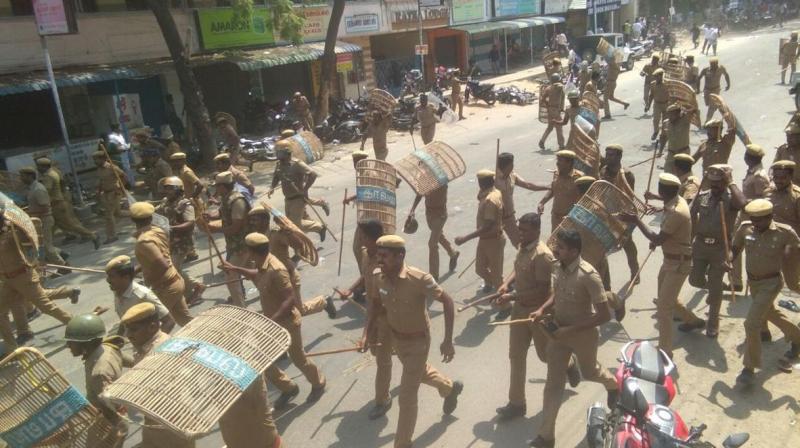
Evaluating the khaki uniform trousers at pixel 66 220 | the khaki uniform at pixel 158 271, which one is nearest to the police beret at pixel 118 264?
the khaki uniform at pixel 158 271

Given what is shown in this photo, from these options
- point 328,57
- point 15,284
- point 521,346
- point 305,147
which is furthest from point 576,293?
point 328,57

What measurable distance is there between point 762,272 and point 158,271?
214 inches

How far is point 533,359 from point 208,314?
136 inches

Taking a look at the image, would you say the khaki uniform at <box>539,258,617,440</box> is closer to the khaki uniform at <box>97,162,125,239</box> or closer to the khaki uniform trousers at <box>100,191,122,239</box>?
the khaki uniform at <box>97,162,125,239</box>

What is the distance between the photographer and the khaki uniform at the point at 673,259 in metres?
5.41

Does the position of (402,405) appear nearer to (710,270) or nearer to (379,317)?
(379,317)

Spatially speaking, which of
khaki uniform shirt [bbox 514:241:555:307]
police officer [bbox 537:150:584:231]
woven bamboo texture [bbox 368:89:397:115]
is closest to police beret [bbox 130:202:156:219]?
khaki uniform shirt [bbox 514:241:555:307]

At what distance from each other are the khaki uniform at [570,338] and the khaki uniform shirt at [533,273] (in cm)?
21

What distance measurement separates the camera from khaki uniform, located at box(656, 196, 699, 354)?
541 centimetres

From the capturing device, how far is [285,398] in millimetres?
5461

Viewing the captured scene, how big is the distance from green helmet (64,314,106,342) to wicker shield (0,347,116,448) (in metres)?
0.48

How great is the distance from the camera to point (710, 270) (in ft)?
19.5

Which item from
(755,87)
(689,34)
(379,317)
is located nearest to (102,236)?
(379,317)

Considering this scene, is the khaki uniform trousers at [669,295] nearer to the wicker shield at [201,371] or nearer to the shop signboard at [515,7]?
the wicker shield at [201,371]
